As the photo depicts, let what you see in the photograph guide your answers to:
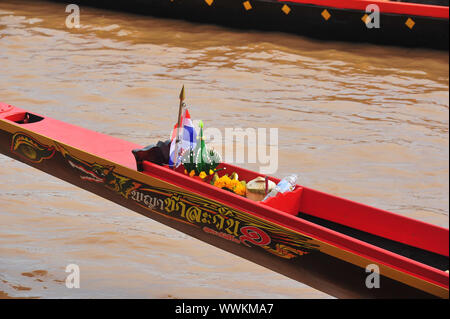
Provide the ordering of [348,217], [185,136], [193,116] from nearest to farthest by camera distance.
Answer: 1. [348,217]
2. [185,136]
3. [193,116]

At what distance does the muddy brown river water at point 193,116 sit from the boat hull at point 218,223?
19 centimetres

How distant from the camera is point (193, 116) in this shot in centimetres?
484

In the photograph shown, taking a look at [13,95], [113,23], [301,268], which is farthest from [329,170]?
[113,23]

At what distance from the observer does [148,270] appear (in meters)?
3.00

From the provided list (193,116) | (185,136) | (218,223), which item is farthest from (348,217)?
(193,116)

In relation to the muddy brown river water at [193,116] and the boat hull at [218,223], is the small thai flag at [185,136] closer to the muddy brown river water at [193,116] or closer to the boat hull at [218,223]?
the boat hull at [218,223]

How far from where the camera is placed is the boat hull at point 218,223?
2.45m

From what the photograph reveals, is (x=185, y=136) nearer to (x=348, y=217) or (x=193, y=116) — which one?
(x=348, y=217)

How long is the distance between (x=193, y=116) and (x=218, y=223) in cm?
205

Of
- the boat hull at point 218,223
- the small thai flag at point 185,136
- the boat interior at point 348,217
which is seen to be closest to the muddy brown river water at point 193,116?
the boat hull at point 218,223

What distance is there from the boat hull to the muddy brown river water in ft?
0.63

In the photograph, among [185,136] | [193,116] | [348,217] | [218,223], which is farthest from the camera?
[193,116]

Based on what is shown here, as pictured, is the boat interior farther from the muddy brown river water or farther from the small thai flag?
the muddy brown river water

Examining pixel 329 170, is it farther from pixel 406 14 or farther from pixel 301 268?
pixel 406 14
